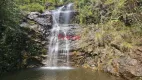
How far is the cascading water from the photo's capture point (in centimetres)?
1599

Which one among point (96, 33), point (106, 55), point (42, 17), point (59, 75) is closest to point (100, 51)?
point (106, 55)

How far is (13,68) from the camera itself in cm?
1469

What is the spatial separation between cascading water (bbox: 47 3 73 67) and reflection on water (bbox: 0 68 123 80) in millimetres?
1723

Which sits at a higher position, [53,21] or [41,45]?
[53,21]

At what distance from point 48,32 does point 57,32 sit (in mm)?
765

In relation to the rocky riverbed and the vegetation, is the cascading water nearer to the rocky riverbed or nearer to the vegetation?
the rocky riverbed

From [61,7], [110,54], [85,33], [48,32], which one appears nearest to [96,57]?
[110,54]

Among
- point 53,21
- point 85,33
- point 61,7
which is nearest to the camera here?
point 85,33

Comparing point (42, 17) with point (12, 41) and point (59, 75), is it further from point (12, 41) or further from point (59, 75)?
point (59, 75)

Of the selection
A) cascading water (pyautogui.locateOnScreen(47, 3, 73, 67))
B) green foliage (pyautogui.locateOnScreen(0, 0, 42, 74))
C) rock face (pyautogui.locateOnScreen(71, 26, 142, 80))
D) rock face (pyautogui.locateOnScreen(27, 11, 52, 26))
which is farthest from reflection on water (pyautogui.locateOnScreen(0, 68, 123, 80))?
rock face (pyautogui.locateOnScreen(27, 11, 52, 26))

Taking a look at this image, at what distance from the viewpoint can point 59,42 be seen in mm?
17266

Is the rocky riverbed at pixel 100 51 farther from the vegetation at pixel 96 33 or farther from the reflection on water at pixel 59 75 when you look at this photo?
the reflection on water at pixel 59 75

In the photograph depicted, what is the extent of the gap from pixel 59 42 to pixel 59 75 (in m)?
4.80

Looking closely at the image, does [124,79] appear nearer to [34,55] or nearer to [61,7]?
[34,55]
